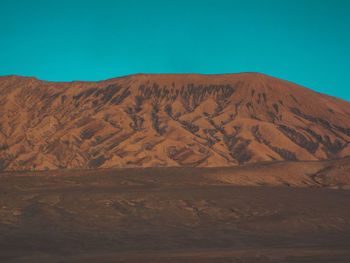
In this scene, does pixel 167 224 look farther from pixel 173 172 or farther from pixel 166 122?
pixel 166 122

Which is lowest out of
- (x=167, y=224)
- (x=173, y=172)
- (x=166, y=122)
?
(x=167, y=224)

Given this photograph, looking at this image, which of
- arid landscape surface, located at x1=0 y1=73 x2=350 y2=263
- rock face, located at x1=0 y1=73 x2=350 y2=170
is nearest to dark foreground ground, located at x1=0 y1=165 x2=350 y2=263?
arid landscape surface, located at x1=0 y1=73 x2=350 y2=263

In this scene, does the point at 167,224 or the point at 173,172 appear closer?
the point at 167,224

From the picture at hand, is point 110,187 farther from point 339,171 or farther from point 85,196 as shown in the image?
point 339,171

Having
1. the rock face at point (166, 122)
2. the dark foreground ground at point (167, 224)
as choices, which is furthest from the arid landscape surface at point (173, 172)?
the rock face at point (166, 122)

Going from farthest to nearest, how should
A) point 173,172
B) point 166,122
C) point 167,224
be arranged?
1. point 166,122
2. point 173,172
3. point 167,224

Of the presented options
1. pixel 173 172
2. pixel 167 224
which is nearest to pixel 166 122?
pixel 173 172

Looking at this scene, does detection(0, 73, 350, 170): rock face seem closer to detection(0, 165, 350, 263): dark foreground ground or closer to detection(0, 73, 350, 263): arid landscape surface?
detection(0, 73, 350, 263): arid landscape surface

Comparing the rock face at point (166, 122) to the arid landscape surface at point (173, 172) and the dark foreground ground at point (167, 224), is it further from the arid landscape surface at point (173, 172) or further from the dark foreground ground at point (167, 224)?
the dark foreground ground at point (167, 224)
